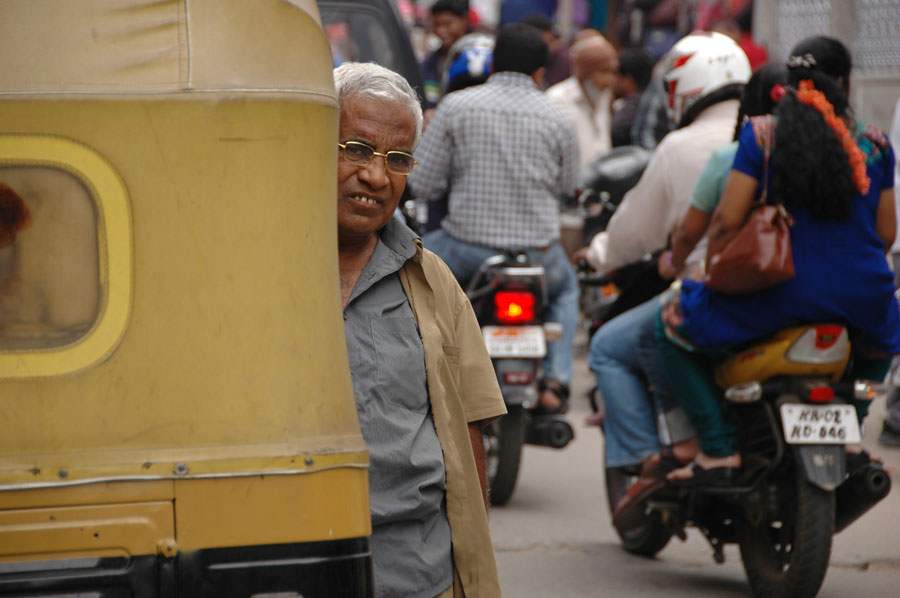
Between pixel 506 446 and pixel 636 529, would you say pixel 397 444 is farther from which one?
pixel 506 446

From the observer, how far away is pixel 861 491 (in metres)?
4.80

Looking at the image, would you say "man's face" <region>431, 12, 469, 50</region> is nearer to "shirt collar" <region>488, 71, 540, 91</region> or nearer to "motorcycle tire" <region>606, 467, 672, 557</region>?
"shirt collar" <region>488, 71, 540, 91</region>

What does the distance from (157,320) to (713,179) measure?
302 cm

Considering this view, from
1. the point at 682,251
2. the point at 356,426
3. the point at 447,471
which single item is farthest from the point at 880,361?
the point at 356,426

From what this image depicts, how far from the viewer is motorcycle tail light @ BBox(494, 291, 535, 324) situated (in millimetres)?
6535

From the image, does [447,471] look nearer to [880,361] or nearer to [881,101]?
[880,361]

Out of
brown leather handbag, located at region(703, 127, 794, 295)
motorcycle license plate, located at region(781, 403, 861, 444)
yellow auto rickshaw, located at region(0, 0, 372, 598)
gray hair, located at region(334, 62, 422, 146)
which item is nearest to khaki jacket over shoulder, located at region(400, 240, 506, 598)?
gray hair, located at region(334, 62, 422, 146)

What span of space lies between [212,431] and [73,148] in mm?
515

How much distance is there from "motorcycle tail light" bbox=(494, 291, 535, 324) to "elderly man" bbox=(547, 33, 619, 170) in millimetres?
4558

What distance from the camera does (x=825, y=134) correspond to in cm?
455

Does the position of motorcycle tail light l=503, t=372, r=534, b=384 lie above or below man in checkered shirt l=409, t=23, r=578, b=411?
below

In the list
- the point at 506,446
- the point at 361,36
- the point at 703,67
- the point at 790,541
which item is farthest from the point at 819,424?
the point at 361,36

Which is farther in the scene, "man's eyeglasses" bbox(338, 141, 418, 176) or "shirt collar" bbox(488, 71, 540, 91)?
"shirt collar" bbox(488, 71, 540, 91)

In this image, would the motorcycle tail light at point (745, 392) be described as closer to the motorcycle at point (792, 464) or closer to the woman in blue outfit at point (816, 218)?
the motorcycle at point (792, 464)
